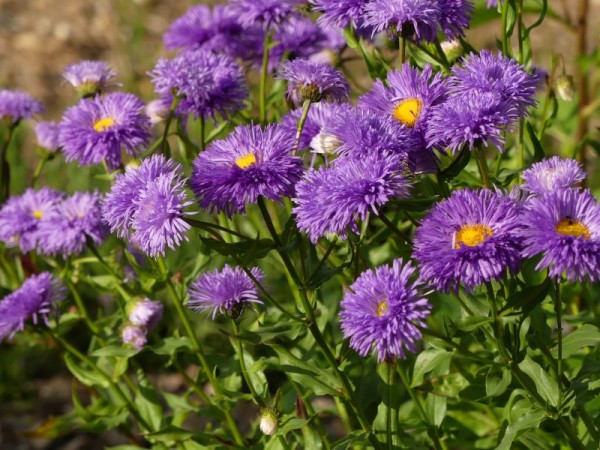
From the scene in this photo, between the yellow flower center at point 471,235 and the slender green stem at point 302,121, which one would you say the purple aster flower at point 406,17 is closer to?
the slender green stem at point 302,121

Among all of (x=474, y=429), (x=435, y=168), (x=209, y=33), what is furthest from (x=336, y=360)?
(x=209, y=33)

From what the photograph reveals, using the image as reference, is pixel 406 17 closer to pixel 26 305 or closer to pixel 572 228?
pixel 572 228

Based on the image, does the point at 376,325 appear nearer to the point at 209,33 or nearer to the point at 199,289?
the point at 199,289

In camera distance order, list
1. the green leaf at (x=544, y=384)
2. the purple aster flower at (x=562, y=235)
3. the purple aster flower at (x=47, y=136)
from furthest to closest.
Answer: the purple aster flower at (x=47, y=136) → the green leaf at (x=544, y=384) → the purple aster flower at (x=562, y=235)

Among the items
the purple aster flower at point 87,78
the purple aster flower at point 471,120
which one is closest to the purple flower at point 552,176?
the purple aster flower at point 471,120

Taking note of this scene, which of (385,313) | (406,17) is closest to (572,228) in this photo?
(385,313)

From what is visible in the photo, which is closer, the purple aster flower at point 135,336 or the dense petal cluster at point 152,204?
the dense petal cluster at point 152,204

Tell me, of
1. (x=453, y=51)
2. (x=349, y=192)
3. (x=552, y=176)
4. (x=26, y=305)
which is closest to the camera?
(x=349, y=192)
